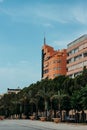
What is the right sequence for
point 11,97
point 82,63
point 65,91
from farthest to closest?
1. point 11,97
2. point 82,63
3. point 65,91

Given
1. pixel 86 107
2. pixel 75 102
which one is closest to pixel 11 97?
pixel 75 102

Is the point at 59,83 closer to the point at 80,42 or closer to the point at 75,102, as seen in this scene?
the point at 75,102

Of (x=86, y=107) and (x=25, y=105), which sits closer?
(x=86, y=107)

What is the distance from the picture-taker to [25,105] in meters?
154

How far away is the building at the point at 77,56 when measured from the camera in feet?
482

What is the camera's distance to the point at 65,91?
112 m

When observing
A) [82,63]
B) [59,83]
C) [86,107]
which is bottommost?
[86,107]

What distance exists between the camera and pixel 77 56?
503 ft

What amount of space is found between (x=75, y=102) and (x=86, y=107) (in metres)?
11.6

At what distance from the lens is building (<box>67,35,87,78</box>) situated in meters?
147

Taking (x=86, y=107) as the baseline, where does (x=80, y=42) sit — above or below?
above

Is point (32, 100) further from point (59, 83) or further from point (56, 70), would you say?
point (56, 70)

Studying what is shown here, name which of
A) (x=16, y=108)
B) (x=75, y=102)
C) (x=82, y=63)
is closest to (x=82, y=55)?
(x=82, y=63)

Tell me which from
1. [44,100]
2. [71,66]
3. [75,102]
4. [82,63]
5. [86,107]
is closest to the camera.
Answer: [86,107]
